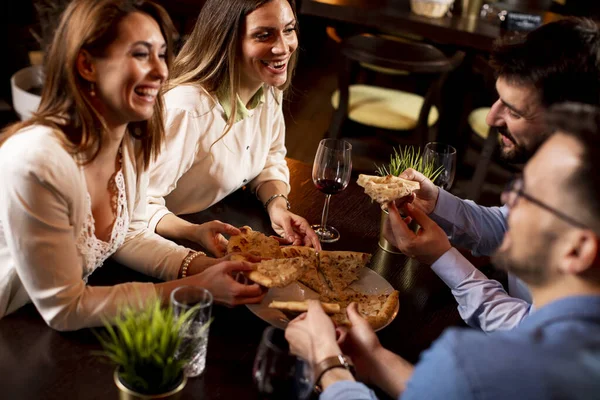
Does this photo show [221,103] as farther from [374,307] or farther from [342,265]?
[374,307]

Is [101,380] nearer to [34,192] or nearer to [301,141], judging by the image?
[34,192]

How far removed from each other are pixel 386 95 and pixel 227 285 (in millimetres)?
3109

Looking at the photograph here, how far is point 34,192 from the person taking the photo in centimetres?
129

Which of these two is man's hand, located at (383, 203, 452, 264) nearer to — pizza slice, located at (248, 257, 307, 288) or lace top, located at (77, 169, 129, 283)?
pizza slice, located at (248, 257, 307, 288)

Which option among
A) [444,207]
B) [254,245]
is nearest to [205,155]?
[254,245]

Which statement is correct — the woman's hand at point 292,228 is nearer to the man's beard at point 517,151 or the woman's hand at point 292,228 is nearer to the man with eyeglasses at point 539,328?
the man with eyeglasses at point 539,328

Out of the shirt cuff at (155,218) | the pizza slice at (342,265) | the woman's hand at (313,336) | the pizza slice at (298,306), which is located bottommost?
the shirt cuff at (155,218)

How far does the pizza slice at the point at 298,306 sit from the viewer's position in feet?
4.65

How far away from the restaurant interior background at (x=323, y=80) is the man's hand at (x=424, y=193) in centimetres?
184

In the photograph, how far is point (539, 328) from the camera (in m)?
1.09

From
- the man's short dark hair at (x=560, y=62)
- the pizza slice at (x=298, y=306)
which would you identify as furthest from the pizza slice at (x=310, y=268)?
the man's short dark hair at (x=560, y=62)

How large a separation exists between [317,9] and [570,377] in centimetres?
434

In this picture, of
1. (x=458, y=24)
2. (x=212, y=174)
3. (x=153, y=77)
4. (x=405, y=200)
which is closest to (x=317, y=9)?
(x=458, y=24)

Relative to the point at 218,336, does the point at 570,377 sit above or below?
above
